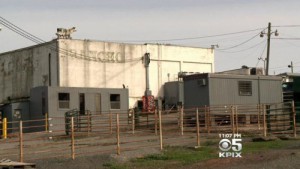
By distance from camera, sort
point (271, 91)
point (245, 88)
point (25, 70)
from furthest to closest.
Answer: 1. point (25, 70)
2. point (271, 91)
3. point (245, 88)

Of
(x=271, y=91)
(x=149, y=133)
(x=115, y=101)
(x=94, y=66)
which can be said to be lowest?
(x=149, y=133)

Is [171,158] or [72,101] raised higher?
[72,101]

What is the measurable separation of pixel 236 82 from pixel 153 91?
22.6 metres

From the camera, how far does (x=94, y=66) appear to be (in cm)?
5566

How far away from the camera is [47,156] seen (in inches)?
828

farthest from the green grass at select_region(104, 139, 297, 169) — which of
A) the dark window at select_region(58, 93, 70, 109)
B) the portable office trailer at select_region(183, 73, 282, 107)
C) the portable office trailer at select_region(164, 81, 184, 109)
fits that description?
the portable office trailer at select_region(164, 81, 184, 109)

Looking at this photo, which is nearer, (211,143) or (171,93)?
(211,143)

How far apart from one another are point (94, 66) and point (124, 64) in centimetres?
350

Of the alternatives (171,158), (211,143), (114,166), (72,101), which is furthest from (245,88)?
(114,166)

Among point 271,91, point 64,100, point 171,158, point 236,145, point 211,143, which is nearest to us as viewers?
point 171,158

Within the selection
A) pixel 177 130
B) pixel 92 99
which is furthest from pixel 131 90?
pixel 177 130

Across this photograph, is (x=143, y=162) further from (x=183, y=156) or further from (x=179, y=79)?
(x=179, y=79)

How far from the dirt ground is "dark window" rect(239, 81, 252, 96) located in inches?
685

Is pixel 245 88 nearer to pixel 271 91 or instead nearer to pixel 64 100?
pixel 271 91
